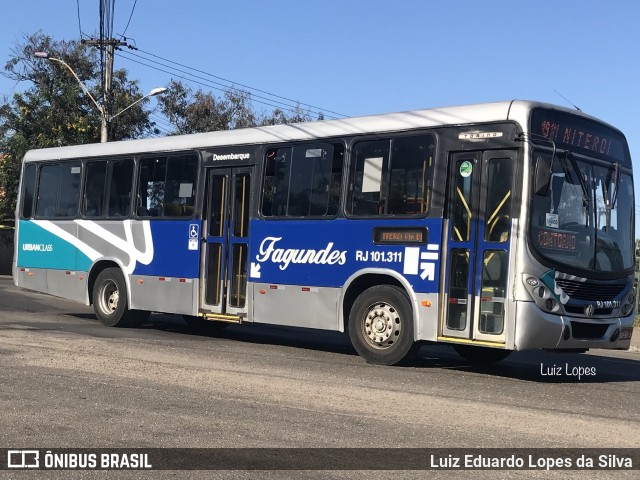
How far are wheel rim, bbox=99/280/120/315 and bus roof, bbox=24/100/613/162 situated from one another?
2.48 meters

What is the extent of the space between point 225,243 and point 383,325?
3.58 m

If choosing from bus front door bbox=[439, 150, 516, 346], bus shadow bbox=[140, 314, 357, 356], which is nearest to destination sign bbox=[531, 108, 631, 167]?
bus front door bbox=[439, 150, 516, 346]

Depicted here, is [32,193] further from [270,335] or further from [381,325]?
[381,325]

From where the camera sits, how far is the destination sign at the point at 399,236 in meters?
11.7

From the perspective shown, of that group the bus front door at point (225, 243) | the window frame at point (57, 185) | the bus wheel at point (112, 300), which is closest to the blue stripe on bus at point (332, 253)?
the bus front door at point (225, 243)

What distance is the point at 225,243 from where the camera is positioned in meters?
14.5

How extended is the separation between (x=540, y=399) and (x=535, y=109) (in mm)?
3600

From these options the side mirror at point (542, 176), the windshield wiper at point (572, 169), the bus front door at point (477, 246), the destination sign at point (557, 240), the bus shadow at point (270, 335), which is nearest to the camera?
the side mirror at point (542, 176)

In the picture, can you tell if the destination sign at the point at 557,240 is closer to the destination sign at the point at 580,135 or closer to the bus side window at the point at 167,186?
the destination sign at the point at 580,135

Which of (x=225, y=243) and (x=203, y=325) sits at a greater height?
(x=225, y=243)

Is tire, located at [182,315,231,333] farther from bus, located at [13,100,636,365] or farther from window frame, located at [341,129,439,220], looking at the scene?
window frame, located at [341,129,439,220]

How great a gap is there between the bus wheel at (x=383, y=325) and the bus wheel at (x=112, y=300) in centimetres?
563

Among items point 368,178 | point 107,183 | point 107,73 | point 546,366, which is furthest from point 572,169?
point 107,73

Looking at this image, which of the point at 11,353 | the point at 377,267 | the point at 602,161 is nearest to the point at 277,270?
the point at 377,267
